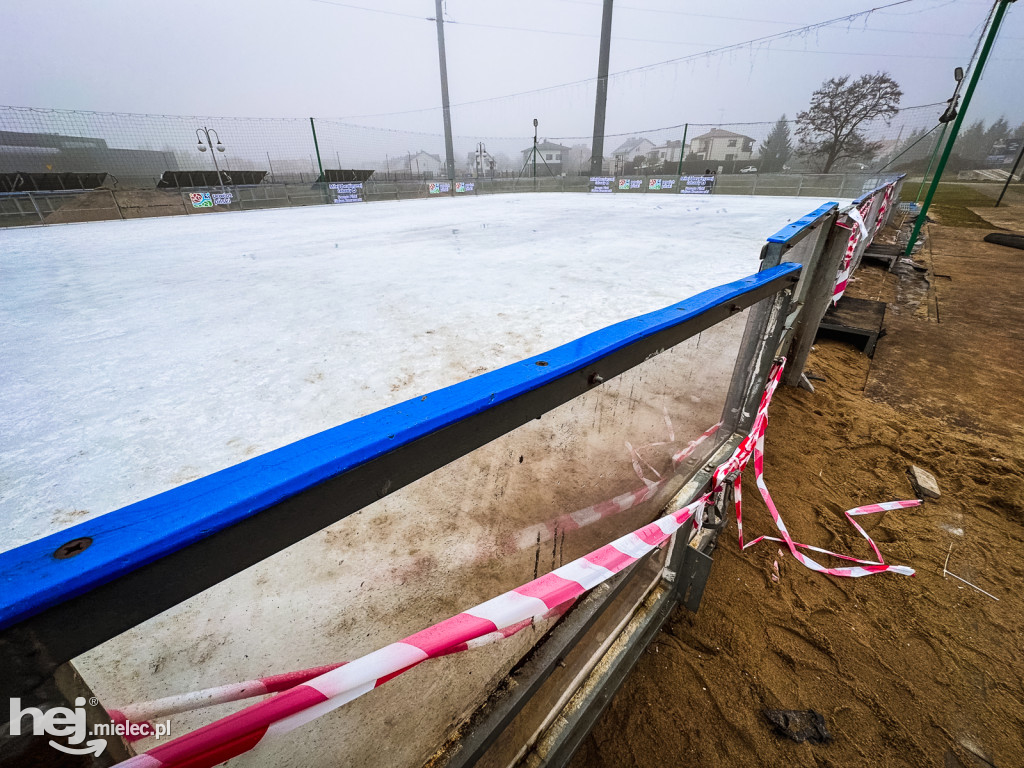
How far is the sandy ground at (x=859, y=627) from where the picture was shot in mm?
1245

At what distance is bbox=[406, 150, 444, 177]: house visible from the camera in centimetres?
2002

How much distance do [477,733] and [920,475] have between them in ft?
9.15

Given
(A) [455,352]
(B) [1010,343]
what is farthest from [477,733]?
(B) [1010,343]

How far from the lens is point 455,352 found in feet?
7.13

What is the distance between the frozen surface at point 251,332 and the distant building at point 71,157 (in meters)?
12.3

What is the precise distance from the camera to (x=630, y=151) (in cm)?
1795

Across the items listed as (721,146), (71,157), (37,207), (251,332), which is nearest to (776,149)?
(721,146)

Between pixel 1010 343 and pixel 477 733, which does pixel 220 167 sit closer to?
pixel 477 733

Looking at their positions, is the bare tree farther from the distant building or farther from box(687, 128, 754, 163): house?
the distant building

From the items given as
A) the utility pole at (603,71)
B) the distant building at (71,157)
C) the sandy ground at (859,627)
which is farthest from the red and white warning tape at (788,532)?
the utility pole at (603,71)

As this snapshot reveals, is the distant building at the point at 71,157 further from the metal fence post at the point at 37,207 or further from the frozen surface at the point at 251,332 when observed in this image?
the frozen surface at the point at 251,332

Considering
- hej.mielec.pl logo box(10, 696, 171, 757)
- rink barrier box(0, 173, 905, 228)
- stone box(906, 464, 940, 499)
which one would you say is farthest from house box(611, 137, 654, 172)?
hej.mielec.pl logo box(10, 696, 171, 757)

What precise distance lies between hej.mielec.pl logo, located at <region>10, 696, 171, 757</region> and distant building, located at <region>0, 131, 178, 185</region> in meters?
18.3

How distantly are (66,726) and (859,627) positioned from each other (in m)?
2.21
